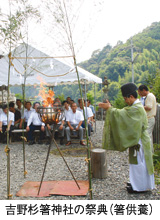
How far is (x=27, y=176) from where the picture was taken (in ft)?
14.9

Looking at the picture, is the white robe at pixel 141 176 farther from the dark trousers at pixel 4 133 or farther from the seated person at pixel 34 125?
the dark trousers at pixel 4 133

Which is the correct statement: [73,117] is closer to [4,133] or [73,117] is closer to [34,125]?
[34,125]

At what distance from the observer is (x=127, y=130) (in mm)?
3318

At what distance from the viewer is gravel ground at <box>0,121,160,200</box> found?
138 inches

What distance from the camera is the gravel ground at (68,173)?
3505 millimetres

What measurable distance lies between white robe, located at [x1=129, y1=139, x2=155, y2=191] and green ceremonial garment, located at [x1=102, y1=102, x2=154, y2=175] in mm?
63

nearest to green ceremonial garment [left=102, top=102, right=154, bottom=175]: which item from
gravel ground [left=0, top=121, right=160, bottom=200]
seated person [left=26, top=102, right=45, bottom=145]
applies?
gravel ground [left=0, top=121, right=160, bottom=200]

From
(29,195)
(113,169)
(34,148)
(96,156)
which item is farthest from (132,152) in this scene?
(34,148)

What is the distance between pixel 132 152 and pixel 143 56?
43700mm

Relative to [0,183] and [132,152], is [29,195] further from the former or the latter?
[132,152]

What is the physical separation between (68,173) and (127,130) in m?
1.88

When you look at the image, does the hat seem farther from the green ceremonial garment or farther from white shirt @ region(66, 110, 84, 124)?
white shirt @ region(66, 110, 84, 124)

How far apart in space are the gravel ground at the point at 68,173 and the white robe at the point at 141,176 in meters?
0.14

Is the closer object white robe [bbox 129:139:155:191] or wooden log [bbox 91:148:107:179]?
white robe [bbox 129:139:155:191]
